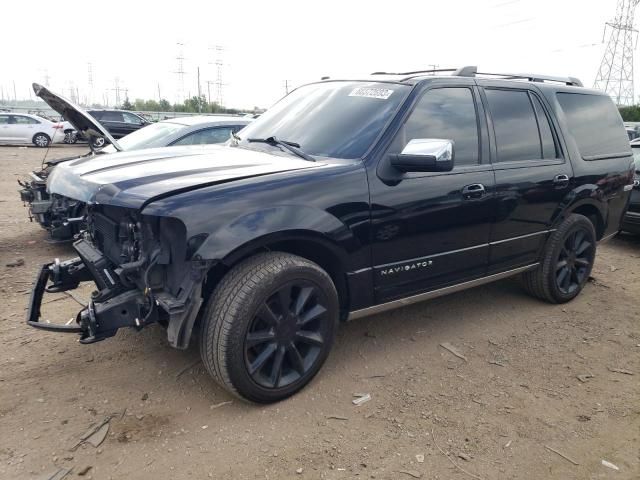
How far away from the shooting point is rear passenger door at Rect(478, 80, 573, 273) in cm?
393

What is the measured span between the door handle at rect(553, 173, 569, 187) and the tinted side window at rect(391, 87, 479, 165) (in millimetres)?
972

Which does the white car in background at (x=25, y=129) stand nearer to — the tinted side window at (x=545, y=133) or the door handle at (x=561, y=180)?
the tinted side window at (x=545, y=133)

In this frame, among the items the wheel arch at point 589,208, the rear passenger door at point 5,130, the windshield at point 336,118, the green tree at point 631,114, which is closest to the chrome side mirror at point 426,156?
the windshield at point 336,118

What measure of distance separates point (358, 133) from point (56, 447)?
8.22 feet

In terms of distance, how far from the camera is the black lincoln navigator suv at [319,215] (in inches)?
108

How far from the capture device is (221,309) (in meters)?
2.77

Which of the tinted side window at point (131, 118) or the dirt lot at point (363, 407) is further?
the tinted side window at point (131, 118)

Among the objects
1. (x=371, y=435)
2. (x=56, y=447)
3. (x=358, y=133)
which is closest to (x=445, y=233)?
(x=358, y=133)

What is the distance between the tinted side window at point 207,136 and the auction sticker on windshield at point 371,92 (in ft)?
11.3

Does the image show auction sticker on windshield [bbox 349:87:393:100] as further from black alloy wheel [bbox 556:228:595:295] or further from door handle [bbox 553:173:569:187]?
black alloy wheel [bbox 556:228:595:295]

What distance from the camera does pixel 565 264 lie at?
4.71 metres

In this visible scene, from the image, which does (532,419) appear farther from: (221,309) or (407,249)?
(221,309)

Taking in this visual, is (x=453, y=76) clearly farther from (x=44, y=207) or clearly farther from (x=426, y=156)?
(x=44, y=207)

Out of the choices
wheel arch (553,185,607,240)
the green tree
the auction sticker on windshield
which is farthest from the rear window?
the green tree
